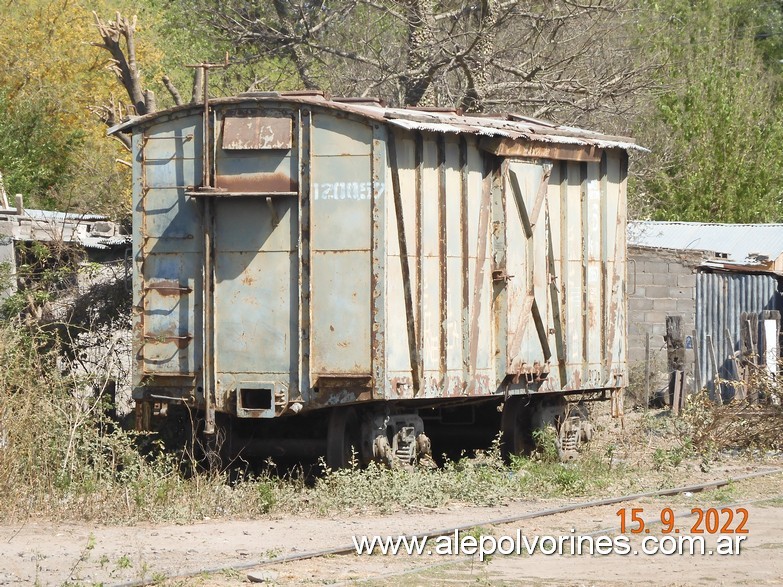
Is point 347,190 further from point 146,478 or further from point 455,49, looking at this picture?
point 455,49

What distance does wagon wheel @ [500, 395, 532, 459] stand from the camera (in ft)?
47.0

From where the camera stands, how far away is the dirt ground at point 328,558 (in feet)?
25.0

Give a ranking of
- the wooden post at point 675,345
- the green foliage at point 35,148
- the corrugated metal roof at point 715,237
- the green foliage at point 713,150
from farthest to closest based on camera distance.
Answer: the green foliage at point 713,150 < the corrugated metal roof at point 715,237 < the green foliage at point 35,148 < the wooden post at point 675,345

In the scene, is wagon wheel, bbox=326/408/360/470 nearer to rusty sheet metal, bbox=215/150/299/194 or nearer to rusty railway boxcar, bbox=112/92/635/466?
rusty railway boxcar, bbox=112/92/635/466

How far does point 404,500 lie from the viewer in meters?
10.9

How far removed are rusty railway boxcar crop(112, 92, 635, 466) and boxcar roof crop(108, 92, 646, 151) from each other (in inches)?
1.1

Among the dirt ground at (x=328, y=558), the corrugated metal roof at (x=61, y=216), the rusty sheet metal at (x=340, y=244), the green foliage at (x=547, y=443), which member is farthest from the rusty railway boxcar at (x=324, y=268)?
the corrugated metal roof at (x=61, y=216)

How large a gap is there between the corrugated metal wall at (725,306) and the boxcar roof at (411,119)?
345 inches

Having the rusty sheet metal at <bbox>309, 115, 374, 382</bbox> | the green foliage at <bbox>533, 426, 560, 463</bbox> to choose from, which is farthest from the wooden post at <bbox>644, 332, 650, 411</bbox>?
the rusty sheet metal at <bbox>309, 115, 374, 382</bbox>

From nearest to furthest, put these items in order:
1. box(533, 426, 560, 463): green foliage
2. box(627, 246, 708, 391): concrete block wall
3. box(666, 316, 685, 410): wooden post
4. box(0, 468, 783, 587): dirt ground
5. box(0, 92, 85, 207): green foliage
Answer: box(0, 468, 783, 587): dirt ground
box(533, 426, 560, 463): green foliage
box(666, 316, 685, 410): wooden post
box(627, 246, 708, 391): concrete block wall
box(0, 92, 85, 207): green foliage

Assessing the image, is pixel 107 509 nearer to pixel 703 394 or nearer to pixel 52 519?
pixel 52 519

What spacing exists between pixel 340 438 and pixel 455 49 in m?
10.00

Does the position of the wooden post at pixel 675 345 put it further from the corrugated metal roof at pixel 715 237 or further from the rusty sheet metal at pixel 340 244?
the rusty sheet metal at pixel 340 244

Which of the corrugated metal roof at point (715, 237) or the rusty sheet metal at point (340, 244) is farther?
the corrugated metal roof at point (715, 237)
